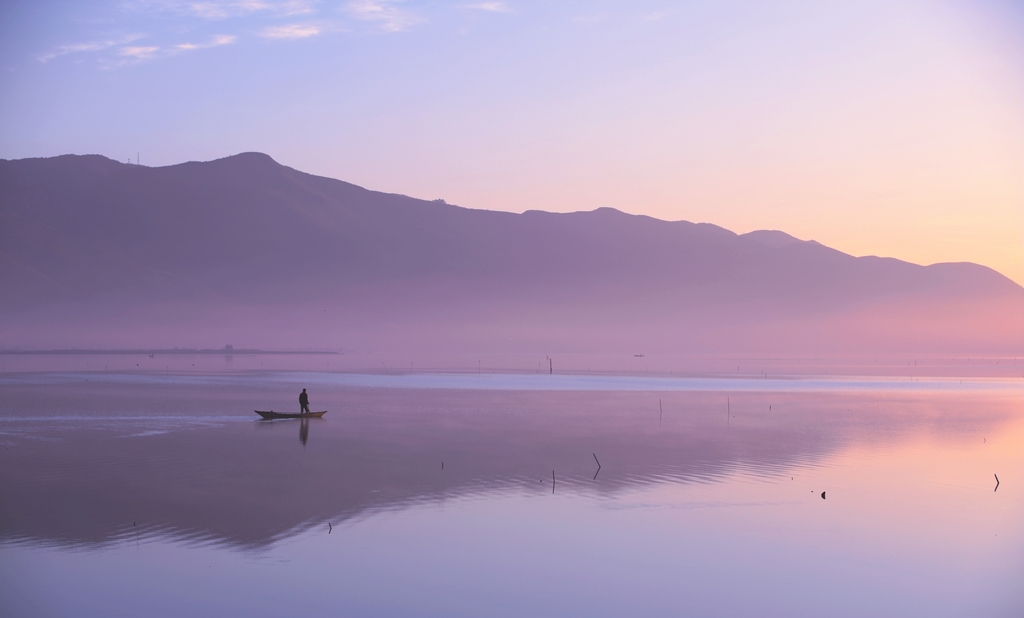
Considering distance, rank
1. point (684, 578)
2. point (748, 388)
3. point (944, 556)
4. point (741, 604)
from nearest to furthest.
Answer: point (741, 604) < point (684, 578) < point (944, 556) < point (748, 388)

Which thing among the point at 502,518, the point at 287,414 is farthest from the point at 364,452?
the point at 502,518

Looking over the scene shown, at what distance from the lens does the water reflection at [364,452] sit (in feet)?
67.1

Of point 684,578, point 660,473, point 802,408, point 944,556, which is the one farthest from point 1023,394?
point 684,578

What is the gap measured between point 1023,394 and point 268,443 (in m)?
58.4

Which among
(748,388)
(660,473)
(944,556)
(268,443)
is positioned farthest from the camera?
(748,388)

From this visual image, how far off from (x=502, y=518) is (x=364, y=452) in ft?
37.0

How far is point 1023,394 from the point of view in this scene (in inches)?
2680

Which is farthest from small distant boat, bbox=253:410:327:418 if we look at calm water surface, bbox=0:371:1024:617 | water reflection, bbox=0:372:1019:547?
calm water surface, bbox=0:371:1024:617

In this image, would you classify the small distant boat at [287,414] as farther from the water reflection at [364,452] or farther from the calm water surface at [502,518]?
the calm water surface at [502,518]

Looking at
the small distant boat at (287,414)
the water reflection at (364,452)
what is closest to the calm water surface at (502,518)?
the water reflection at (364,452)

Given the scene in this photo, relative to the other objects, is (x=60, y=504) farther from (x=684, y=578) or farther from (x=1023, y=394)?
(x=1023, y=394)

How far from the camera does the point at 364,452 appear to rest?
31.0m

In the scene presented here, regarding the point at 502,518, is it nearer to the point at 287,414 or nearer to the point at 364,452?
the point at 364,452

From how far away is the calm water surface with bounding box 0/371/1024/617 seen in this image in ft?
50.6
